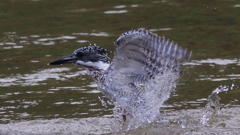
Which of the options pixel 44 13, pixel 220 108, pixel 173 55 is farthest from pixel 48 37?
pixel 173 55

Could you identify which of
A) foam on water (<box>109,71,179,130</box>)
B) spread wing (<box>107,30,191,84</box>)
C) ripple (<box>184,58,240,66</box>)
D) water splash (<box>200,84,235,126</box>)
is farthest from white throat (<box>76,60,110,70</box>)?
ripple (<box>184,58,240,66</box>)

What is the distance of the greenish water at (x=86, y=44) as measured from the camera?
344 inches

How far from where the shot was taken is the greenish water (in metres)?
8.73

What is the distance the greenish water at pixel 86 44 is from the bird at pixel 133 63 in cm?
52

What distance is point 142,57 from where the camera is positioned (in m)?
7.38

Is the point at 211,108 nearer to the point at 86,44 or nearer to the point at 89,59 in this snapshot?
the point at 89,59

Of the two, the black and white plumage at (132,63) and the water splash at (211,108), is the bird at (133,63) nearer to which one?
the black and white plumage at (132,63)

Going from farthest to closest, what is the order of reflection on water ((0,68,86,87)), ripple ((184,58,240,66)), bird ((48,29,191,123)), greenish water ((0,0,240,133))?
1. ripple ((184,58,240,66))
2. reflection on water ((0,68,86,87))
3. greenish water ((0,0,240,133))
4. bird ((48,29,191,123))

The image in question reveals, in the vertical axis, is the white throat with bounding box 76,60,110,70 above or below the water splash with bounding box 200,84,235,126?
above

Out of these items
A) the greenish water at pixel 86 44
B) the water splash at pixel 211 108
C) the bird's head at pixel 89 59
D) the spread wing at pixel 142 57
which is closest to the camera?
the spread wing at pixel 142 57

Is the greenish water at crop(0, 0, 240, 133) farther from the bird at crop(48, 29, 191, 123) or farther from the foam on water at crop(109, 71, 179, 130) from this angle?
the bird at crop(48, 29, 191, 123)

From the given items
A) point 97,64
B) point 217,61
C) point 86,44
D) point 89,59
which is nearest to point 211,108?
point 97,64

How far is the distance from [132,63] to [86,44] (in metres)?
3.81

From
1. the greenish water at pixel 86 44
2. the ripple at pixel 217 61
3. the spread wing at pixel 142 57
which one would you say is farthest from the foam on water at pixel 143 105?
the ripple at pixel 217 61
